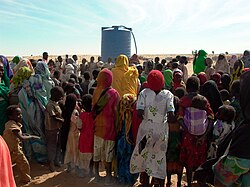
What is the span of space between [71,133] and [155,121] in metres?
1.99

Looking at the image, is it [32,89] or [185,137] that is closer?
[185,137]

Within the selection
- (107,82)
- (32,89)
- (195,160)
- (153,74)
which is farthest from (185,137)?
(32,89)

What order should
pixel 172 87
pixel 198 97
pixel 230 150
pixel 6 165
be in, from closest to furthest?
pixel 6 165 < pixel 230 150 < pixel 198 97 < pixel 172 87

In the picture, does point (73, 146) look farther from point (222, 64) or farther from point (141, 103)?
point (222, 64)

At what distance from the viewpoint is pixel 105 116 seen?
5.29 meters

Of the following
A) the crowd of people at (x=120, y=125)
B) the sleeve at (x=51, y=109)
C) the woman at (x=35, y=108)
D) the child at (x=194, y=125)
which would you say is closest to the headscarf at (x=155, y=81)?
the crowd of people at (x=120, y=125)

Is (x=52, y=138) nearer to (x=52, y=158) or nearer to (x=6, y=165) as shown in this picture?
(x=52, y=158)

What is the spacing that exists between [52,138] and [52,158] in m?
0.40

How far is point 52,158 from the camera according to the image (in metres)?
6.06

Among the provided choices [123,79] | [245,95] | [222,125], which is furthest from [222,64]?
[245,95]

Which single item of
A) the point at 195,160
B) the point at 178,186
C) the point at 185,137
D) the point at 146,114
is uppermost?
the point at 146,114

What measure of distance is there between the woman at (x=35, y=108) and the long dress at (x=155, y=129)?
232 cm

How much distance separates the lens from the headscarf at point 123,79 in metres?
6.42

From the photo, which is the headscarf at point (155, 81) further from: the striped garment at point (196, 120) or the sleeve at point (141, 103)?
→ the striped garment at point (196, 120)
